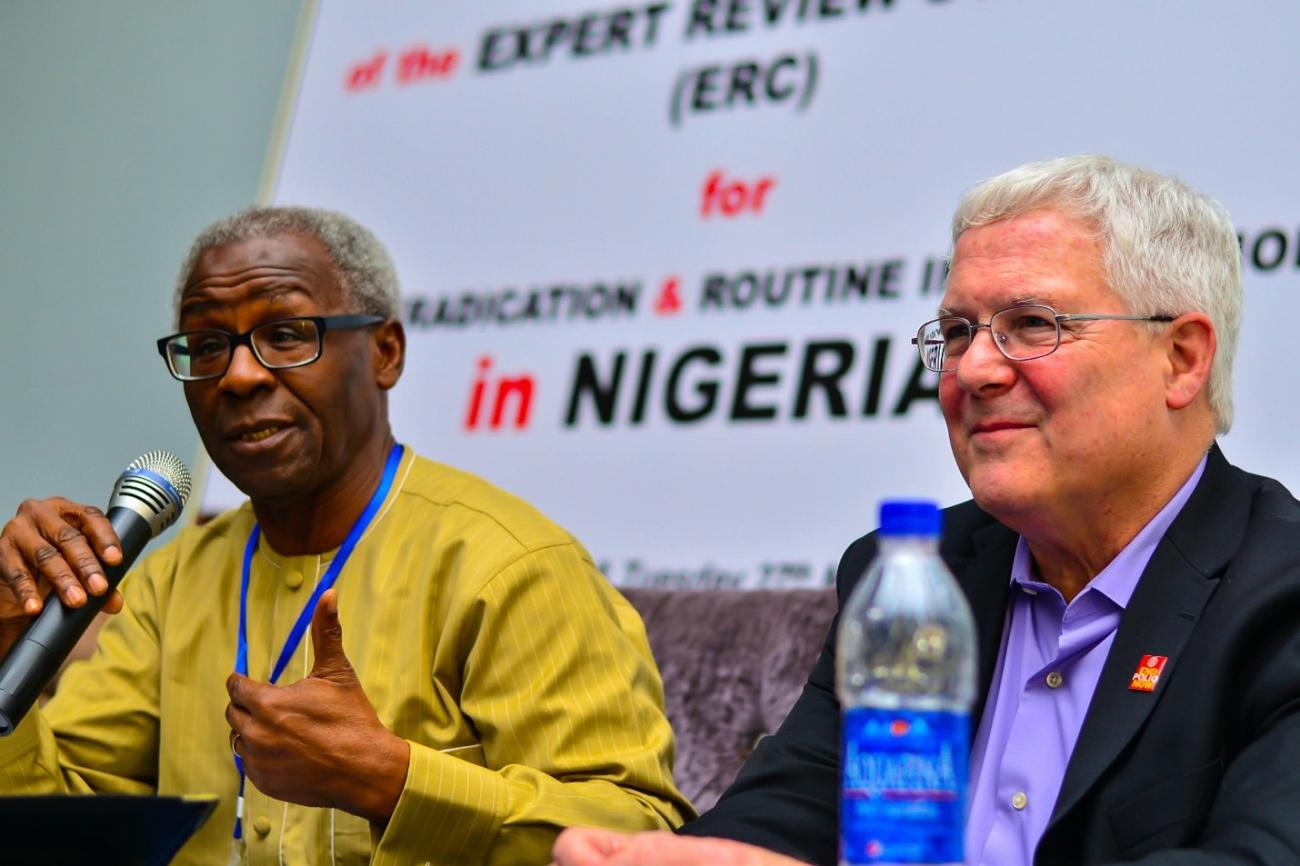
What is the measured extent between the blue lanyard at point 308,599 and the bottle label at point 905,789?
1.49 meters

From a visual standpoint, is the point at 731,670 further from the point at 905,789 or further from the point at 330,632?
the point at 905,789

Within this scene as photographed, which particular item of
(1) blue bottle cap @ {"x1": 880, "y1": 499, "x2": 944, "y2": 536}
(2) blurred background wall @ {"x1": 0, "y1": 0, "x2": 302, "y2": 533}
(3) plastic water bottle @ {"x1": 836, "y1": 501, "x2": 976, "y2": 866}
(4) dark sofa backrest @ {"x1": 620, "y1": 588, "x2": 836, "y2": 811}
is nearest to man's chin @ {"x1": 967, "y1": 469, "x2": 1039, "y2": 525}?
(3) plastic water bottle @ {"x1": 836, "y1": 501, "x2": 976, "y2": 866}

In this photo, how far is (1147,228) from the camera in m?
1.95

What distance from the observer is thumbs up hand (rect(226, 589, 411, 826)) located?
204cm

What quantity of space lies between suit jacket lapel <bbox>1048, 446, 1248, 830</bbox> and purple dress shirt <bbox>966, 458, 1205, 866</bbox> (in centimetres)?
5

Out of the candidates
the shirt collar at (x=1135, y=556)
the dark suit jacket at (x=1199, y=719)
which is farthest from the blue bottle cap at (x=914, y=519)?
the shirt collar at (x=1135, y=556)

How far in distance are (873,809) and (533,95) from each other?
319 cm

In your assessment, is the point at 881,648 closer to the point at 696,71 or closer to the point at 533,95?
the point at 696,71

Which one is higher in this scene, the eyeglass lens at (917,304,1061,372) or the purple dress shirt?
the eyeglass lens at (917,304,1061,372)

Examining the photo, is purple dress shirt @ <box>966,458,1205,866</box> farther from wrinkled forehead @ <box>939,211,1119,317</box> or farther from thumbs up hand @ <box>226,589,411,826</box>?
thumbs up hand @ <box>226,589,411,826</box>

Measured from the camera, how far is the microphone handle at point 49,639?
2.02 m

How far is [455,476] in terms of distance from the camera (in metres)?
2.79

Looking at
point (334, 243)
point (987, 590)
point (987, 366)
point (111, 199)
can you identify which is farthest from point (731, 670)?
point (111, 199)

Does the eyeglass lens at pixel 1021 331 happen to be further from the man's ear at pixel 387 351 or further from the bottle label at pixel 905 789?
the man's ear at pixel 387 351
